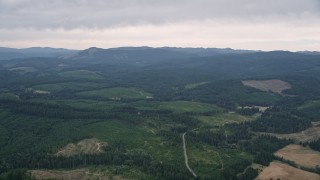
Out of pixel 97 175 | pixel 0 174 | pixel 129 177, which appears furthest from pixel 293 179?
pixel 0 174

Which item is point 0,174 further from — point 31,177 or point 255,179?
point 255,179

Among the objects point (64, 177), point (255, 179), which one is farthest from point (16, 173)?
point (255, 179)

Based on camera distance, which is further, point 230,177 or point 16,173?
point 230,177

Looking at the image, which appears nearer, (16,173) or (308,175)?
(16,173)

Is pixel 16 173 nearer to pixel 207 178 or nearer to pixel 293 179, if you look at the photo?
pixel 207 178

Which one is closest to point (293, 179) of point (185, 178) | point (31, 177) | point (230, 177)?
point (230, 177)

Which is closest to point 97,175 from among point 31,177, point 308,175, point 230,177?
point 31,177

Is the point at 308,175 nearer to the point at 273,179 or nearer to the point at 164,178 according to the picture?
the point at 273,179
